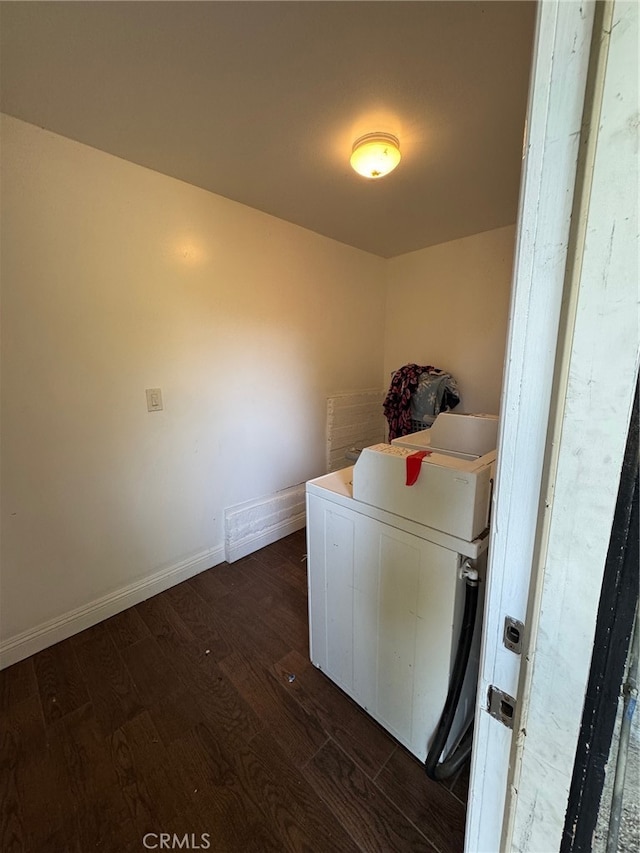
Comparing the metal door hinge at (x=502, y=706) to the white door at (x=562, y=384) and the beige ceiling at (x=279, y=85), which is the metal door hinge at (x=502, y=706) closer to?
the white door at (x=562, y=384)

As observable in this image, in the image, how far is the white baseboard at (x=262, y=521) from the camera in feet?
7.41

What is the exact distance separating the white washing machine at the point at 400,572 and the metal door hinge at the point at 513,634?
1.63 feet

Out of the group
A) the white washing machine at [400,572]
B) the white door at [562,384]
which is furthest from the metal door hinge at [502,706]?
the white washing machine at [400,572]

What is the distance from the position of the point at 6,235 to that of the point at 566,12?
1920 mm

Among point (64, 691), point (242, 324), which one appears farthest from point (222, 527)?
point (242, 324)

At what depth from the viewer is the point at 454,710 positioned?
1017mm

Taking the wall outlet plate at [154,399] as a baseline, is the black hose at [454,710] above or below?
below

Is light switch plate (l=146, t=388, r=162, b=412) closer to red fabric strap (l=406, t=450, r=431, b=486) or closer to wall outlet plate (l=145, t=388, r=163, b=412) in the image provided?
wall outlet plate (l=145, t=388, r=163, b=412)

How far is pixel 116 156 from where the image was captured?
1604 millimetres

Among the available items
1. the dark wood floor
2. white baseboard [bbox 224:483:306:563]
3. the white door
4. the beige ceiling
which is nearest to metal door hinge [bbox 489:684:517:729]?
the white door

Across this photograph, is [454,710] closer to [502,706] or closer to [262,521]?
[502,706]

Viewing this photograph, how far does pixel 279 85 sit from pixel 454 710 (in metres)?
2.22

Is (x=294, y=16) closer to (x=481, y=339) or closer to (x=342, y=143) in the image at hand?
(x=342, y=143)

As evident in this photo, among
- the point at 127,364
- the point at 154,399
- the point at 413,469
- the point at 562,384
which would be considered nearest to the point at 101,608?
the point at 154,399
